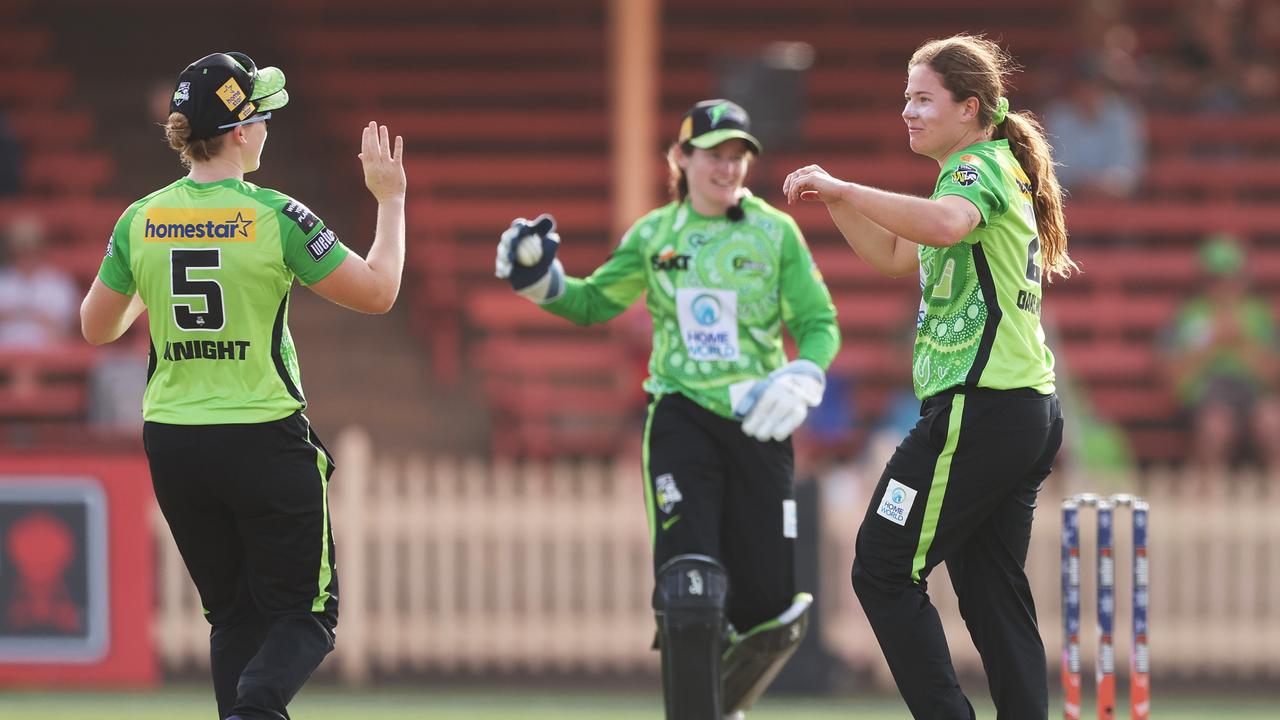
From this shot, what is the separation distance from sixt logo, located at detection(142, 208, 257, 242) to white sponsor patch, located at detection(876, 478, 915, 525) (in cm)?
179

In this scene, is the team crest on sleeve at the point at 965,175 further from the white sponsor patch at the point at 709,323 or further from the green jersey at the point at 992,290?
the white sponsor patch at the point at 709,323

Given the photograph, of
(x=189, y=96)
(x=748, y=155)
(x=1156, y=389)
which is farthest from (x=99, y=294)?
(x=1156, y=389)

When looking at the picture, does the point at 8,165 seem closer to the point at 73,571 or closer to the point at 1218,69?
the point at 73,571

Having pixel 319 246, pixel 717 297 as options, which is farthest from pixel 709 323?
pixel 319 246

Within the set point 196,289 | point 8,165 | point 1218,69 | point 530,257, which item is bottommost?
point 196,289

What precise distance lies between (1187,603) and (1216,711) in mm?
1185

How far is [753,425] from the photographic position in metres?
5.19

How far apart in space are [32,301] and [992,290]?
8.09 meters

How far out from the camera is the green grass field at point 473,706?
7.75m

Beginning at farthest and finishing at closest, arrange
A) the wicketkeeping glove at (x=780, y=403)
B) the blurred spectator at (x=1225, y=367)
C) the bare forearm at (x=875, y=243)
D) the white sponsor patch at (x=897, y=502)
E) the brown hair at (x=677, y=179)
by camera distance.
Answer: the blurred spectator at (x=1225, y=367), the brown hair at (x=677, y=179), the wicketkeeping glove at (x=780, y=403), the bare forearm at (x=875, y=243), the white sponsor patch at (x=897, y=502)

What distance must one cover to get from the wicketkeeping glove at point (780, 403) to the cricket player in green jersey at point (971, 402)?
546mm

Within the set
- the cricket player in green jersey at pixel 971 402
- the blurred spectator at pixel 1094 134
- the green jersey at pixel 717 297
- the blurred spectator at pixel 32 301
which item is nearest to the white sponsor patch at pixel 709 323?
the green jersey at pixel 717 297

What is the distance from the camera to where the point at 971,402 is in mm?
4488

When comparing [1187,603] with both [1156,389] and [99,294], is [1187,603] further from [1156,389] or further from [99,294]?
[99,294]
